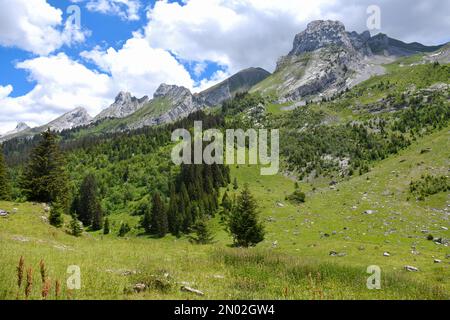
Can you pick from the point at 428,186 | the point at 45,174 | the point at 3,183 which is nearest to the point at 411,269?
the point at 45,174

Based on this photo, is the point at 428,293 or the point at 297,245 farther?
the point at 297,245

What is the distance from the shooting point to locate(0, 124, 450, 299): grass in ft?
42.6

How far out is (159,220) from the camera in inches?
3204

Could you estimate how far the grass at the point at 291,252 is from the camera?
42.6 feet

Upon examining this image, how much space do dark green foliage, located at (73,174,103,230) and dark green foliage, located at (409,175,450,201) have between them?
84746 millimetres

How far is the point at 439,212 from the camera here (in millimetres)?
58188

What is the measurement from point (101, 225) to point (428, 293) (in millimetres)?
94420

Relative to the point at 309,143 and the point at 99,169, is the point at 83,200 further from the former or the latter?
the point at 309,143

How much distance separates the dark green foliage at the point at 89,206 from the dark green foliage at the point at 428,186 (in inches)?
3336

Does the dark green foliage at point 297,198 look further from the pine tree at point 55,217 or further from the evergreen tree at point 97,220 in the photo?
the pine tree at point 55,217

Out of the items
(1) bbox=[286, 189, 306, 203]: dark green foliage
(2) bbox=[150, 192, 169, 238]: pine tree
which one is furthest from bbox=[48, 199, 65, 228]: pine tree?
(1) bbox=[286, 189, 306, 203]: dark green foliage
